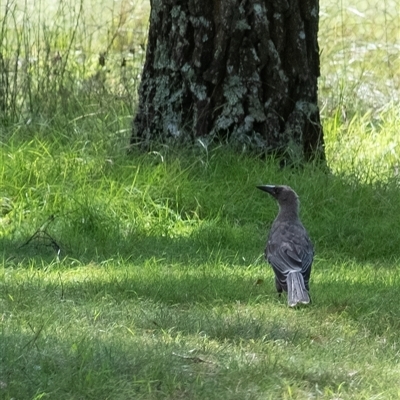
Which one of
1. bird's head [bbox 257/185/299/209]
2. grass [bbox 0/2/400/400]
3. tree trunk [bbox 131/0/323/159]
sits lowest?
grass [bbox 0/2/400/400]

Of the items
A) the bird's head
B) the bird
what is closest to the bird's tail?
the bird

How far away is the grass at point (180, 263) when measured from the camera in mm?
4371

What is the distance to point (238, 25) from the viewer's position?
319 inches

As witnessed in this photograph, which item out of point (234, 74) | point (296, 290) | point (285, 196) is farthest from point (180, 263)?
point (234, 74)

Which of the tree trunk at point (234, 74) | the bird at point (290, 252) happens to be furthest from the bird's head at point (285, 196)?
the tree trunk at point (234, 74)

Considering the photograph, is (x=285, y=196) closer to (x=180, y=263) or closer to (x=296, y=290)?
(x=180, y=263)

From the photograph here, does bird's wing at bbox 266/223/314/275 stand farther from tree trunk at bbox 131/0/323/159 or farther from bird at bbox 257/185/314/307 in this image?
tree trunk at bbox 131/0/323/159

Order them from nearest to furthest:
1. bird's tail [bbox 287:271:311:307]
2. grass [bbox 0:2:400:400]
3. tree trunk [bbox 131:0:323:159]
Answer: grass [bbox 0:2:400:400]
bird's tail [bbox 287:271:311:307]
tree trunk [bbox 131:0:323:159]

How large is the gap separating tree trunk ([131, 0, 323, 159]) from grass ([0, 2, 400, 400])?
260 millimetres

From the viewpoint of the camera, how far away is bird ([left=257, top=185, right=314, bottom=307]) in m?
5.54

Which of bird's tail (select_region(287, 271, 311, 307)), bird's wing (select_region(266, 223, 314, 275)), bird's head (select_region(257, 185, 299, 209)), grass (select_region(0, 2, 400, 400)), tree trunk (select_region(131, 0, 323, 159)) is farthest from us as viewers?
tree trunk (select_region(131, 0, 323, 159))

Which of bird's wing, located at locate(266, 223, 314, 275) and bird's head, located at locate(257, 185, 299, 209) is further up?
bird's head, located at locate(257, 185, 299, 209)

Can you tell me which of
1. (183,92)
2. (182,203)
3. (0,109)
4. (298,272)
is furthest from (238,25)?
(298,272)

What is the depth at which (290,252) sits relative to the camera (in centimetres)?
586
